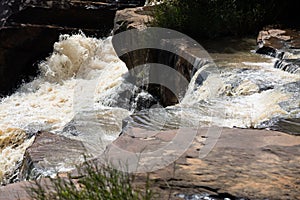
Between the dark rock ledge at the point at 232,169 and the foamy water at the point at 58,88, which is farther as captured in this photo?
the foamy water at the point at 58,88

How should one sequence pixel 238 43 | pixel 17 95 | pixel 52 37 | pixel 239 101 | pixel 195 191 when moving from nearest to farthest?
pixel 195 191 → pixel 239 101 → pixel 238 43 → pixel 17 95 → pixel 52 37

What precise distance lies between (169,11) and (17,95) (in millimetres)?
4212

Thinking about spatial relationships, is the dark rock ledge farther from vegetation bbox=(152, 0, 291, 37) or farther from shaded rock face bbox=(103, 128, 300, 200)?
vegetation bbox=(152, 0, 291, 37)

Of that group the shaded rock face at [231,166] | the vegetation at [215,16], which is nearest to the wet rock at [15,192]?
the shaded rock face at [231,166]

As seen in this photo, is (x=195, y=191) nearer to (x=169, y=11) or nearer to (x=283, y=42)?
(x=283, y=42)

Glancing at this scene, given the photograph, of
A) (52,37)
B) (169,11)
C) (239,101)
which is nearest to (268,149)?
(239,101)

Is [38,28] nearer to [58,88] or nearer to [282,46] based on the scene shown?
[58,88]

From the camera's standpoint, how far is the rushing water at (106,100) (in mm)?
5113

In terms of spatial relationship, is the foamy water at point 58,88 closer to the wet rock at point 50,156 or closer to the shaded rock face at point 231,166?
the wet rock at point 50,156

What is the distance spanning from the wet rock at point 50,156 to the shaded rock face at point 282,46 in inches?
104

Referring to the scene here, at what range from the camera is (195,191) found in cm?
284

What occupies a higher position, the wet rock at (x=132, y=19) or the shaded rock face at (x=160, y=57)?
the wet rock at (x=132, y=19)

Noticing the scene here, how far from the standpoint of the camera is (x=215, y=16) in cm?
857

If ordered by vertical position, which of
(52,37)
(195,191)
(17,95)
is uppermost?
(195,191)
